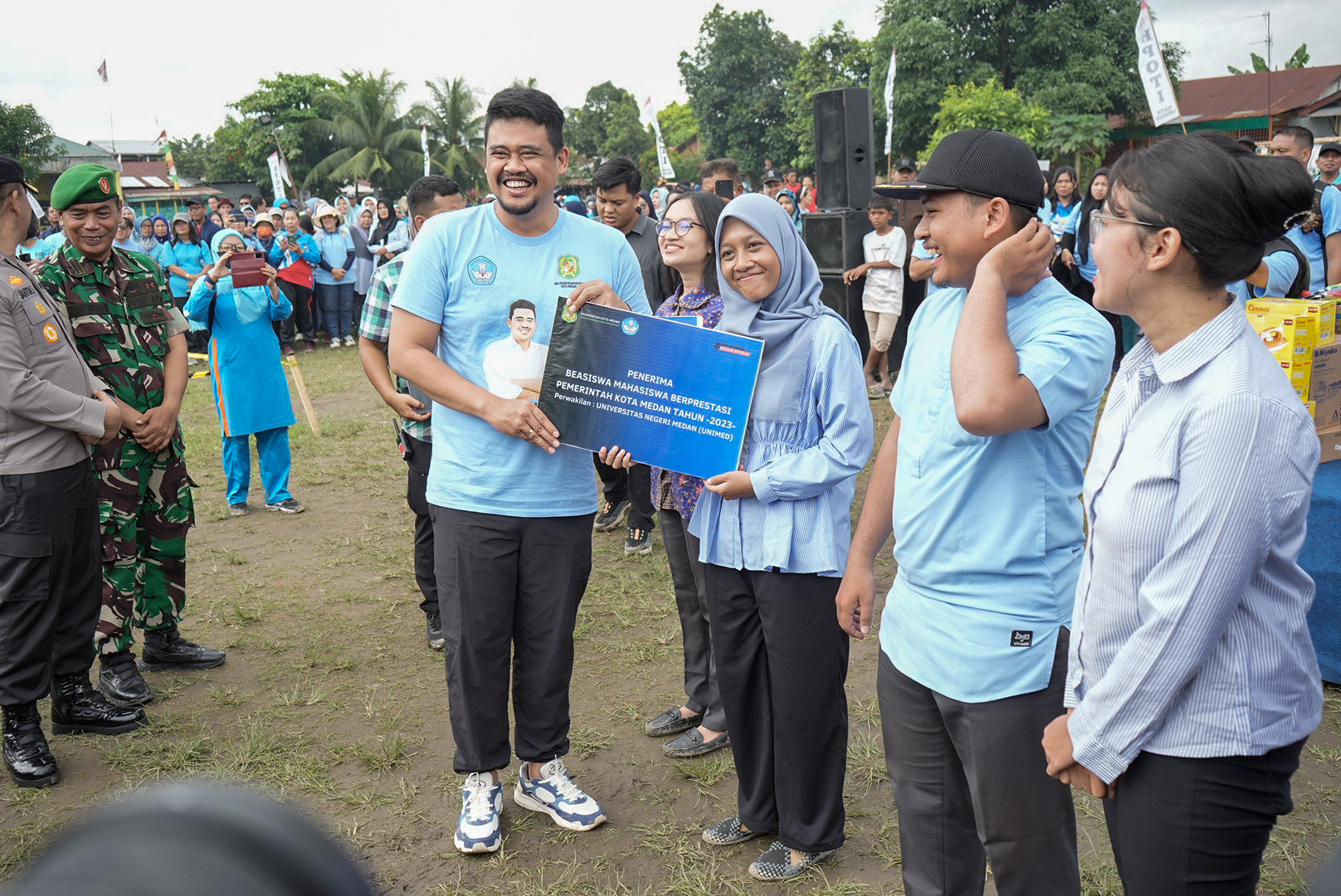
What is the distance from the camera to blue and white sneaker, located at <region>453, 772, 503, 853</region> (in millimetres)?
3387

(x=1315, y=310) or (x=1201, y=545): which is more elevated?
(x=1315, y=310)

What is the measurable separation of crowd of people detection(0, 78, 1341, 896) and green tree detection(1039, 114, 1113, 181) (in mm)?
36603

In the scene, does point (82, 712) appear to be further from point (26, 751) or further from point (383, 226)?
point (383, 226)

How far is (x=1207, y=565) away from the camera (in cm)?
158

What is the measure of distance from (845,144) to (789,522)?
825 centimetres

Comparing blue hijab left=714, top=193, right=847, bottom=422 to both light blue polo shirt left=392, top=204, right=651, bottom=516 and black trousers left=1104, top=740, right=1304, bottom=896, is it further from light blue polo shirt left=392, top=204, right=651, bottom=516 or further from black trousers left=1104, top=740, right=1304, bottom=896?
black trousers left=1104, top=740, right=1304, bottom=896

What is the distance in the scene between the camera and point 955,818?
7.64 ft

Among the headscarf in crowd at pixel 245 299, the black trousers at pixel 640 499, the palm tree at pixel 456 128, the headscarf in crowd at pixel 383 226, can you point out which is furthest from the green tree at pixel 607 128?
the black trousers at pixel 640 499

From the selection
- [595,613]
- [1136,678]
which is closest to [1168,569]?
[1136,678]

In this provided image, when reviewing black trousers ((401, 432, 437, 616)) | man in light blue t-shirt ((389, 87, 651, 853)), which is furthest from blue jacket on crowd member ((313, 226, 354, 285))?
man in light blue t-shirt ((389, 87, 651, 853))

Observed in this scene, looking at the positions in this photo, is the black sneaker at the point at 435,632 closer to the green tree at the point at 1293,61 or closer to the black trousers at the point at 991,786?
the black trousers at the point at 991,786

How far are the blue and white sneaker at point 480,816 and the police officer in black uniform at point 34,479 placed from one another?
5.92 ft

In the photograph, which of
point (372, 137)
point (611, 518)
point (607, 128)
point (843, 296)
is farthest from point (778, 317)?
point (607, 128)

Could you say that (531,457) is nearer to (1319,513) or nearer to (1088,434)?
(1088,434)
